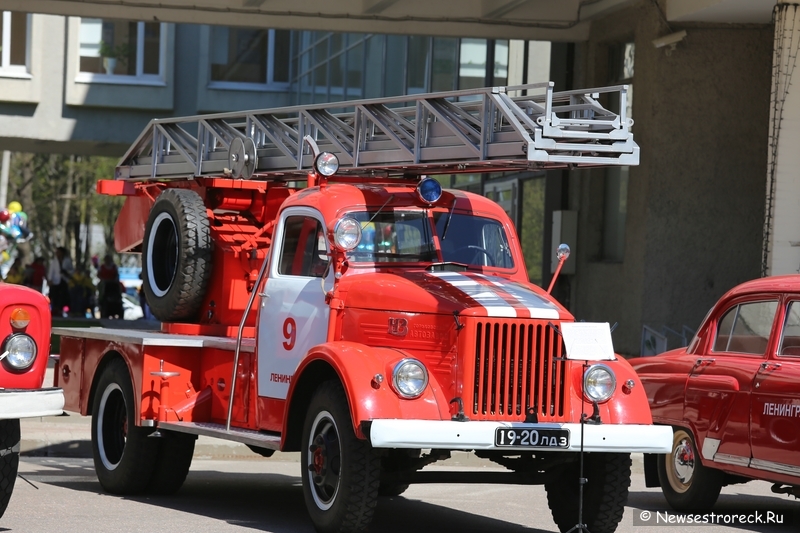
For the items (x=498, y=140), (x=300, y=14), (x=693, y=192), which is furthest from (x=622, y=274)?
(x=498, y=140)

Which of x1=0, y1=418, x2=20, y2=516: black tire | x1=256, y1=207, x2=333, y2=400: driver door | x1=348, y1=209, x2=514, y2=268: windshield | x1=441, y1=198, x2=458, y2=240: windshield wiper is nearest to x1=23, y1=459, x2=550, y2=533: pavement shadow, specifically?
x1=256, y1=207, x2=333, y2=400: driver door

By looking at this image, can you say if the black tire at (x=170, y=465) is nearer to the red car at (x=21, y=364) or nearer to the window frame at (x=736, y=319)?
the red car at (x=21, y=364)

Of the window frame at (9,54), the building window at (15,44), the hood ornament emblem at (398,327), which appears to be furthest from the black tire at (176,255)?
the building window at (15,44)

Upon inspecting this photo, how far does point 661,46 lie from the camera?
54.2ft

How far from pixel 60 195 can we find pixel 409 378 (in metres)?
44.4

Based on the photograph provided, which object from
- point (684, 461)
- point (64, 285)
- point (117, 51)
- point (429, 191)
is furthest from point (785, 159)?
point (64, 285)

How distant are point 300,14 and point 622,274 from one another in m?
6.03

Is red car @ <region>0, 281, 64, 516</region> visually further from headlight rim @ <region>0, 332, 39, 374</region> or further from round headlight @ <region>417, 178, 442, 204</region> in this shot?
round headlight @ <region>417, 178, 442, 204</region>

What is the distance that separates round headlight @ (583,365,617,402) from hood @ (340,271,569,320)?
0.37m

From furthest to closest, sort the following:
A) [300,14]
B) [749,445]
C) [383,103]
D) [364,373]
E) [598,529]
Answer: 1. [300,14]
2. [383,103]
3. [749,445]
4. [598,529]
5. [364,373]

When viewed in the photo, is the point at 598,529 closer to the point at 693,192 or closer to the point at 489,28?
the point at 693,192

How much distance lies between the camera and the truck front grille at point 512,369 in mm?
7301

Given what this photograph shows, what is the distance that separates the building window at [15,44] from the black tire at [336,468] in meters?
24.0

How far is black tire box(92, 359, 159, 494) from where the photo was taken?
955cm
